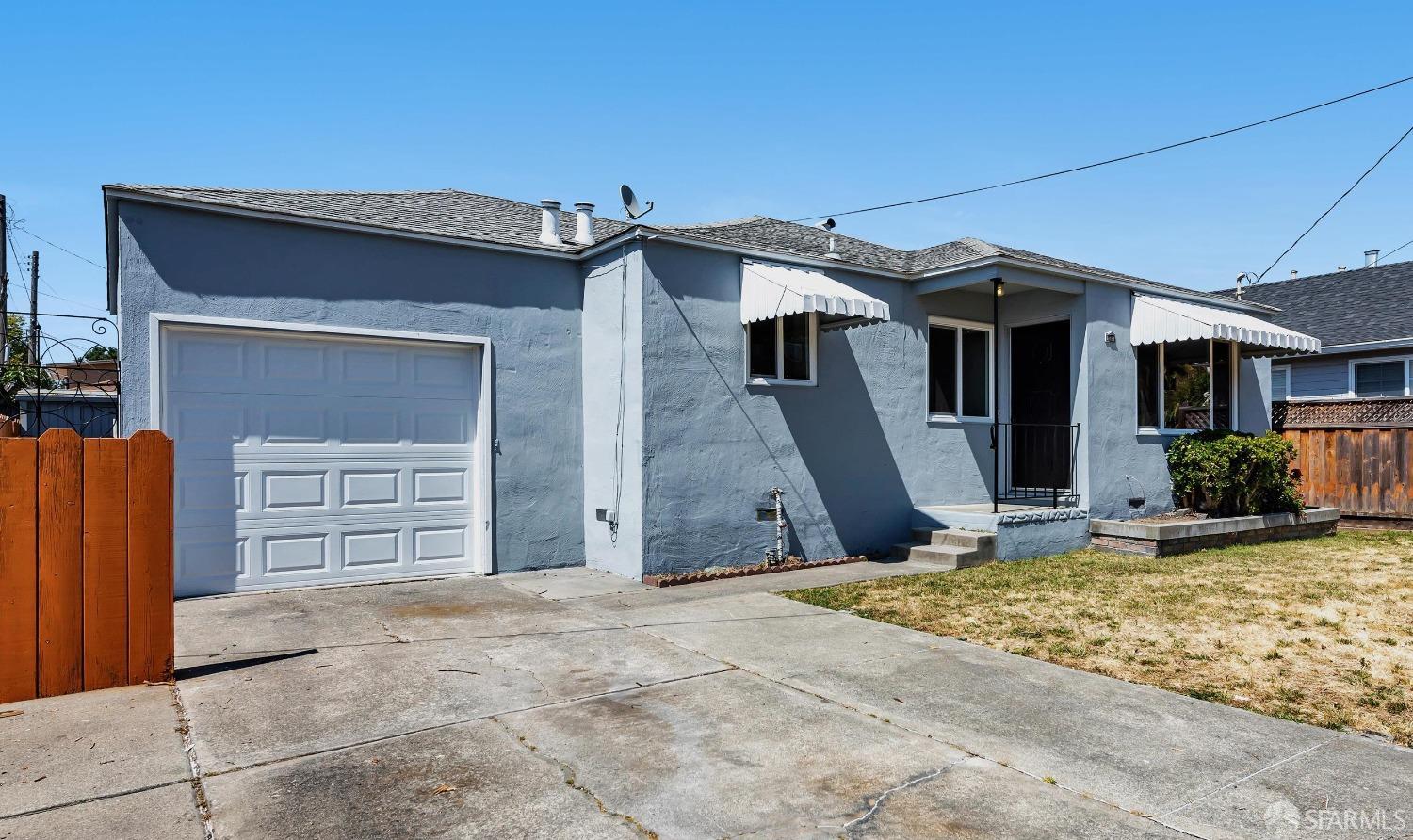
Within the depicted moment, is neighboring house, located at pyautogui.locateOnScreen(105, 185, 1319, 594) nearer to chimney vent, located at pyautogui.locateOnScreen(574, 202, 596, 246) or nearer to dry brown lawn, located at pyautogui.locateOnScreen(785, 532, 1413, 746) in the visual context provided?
chimney vent, located at pyautogui.locateOnScreen(574, 202, 596, 246)

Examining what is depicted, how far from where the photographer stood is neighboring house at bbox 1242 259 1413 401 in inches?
654

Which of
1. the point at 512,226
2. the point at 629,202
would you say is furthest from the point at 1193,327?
the point at 512,226

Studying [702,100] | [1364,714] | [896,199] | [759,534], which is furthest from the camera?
[896,199]

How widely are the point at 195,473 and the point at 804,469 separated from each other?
623 cm

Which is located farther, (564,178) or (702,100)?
(702,100)

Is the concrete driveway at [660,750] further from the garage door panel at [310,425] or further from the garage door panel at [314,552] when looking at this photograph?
the garage door panel at [310,425]

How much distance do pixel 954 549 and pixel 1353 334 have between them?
46.0 feet

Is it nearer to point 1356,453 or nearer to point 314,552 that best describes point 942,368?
point 1356,453

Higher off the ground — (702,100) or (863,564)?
(702,100)

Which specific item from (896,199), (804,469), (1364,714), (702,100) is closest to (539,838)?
(1364,714)

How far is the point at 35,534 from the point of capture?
432 cm

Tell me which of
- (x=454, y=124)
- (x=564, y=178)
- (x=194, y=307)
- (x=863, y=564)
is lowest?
(x=863, y=564)

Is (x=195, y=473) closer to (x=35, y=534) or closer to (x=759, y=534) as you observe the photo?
(x=35, y=534)

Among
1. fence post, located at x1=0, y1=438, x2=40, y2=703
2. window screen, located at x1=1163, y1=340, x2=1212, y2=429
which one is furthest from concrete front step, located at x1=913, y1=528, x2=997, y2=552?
fence post, located at x1=0, y1=438, x2=40, y2=703
